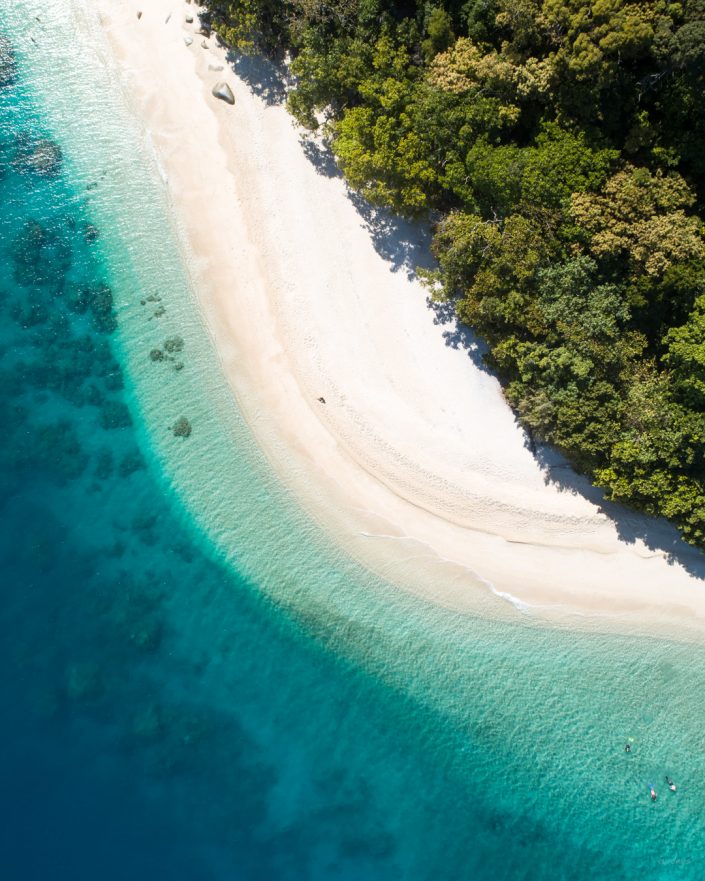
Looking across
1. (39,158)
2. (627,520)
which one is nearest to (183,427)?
(39,158)

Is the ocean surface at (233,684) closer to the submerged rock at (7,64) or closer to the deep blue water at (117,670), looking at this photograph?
the deep blue water at (117,670)

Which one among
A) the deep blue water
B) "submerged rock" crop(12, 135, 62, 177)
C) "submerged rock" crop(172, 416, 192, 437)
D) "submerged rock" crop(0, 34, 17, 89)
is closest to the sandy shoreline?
"submerged rock" crop(172, 416, 192, 437)

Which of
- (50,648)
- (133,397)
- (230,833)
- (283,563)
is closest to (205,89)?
(133,397)

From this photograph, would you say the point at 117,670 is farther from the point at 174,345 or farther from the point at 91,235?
the point at 91,235

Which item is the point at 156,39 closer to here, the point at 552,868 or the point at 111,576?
the point at 111,576

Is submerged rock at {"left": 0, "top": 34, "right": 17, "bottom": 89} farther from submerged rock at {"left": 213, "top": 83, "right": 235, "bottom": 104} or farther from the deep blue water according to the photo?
submerged rock at {"left": 213, "top": 83, "right": 235, "bottom": 104}
